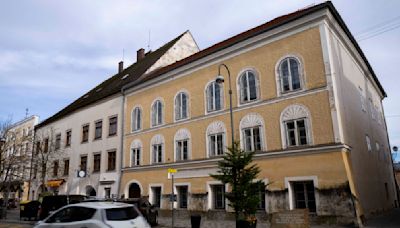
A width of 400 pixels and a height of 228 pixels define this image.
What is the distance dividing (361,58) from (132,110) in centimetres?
1932

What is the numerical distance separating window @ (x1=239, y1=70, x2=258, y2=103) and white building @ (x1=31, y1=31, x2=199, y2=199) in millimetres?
12048

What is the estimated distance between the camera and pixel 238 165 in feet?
48.2

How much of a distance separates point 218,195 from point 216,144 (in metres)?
3.32

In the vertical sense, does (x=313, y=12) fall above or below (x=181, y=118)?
above

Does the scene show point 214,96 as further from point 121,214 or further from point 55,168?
point 55,168

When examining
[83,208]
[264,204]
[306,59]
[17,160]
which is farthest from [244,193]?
[17,160]

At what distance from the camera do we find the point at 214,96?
75.1 ft

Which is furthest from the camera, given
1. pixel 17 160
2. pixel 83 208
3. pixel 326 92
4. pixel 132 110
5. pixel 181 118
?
pixel 17 160

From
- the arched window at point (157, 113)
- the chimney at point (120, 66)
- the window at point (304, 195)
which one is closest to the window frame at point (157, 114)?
the arched window at point (157, 113)

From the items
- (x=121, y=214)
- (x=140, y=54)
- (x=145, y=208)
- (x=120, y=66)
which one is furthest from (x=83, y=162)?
(x=121, y=214)

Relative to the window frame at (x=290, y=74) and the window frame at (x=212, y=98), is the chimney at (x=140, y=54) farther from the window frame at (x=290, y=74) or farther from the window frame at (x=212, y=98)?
the window frame at (x=290, y=74)

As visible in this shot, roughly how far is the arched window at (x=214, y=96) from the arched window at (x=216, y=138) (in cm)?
118

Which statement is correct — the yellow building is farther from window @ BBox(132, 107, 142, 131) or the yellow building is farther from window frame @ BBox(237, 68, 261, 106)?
window @ BBox(132, 107, 142, 131)

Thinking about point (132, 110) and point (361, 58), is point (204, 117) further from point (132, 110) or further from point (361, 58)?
point (361, 58)
